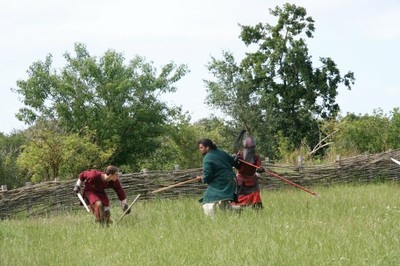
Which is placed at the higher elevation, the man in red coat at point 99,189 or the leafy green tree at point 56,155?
the leafy green tree at point 56,155

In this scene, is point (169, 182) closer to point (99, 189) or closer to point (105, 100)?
point (99, 189)

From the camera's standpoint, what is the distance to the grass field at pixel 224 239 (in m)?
5.86

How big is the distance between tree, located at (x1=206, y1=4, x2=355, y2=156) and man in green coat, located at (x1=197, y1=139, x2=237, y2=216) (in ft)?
82.6

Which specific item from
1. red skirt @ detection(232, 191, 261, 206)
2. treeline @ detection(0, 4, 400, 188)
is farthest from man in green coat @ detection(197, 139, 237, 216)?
treeline @ detection(0, 4, 400, 188)

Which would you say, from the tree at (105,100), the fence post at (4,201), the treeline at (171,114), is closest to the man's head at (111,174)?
the fence post at (4,201)

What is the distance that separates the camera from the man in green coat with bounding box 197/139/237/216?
949 cm

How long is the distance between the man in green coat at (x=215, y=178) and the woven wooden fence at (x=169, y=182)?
4.97m

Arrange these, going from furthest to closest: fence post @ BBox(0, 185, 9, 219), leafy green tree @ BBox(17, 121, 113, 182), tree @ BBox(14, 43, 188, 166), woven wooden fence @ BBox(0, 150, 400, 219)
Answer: tree @ BBox(14, 43, 188, 166) → leafy green tree @ BBox(17, 121, 113, 182) → woven wooden fence @ BBox(0, 150, 400, 219) → fence post @ BBox(0, 185, 9, 219)

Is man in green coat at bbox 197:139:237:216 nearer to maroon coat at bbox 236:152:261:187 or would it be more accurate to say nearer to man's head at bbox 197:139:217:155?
man's head at bbox 197:139:217:155

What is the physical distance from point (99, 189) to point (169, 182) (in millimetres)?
5700

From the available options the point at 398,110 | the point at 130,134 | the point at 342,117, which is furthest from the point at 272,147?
the point at 130,134

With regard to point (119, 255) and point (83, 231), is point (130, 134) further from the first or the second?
point (119, 255)

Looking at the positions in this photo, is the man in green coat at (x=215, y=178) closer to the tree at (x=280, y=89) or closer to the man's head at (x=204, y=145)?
the man's head at (x=204, y=145)

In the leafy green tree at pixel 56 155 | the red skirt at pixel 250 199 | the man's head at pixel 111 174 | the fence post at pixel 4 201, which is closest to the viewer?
the man's head at pixel 111 174
